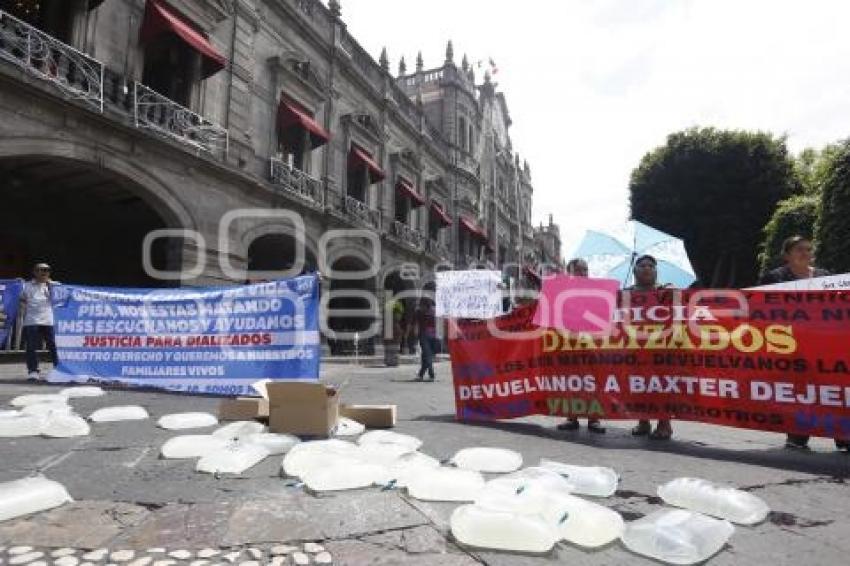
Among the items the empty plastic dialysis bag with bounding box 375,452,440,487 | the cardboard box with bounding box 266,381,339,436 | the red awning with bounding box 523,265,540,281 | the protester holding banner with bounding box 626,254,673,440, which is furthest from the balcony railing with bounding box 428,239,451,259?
the empty plastic dialysis bag with bounding box 375,452,440,487

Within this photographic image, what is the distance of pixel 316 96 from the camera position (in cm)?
1775

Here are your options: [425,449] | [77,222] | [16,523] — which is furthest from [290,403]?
[77,222]

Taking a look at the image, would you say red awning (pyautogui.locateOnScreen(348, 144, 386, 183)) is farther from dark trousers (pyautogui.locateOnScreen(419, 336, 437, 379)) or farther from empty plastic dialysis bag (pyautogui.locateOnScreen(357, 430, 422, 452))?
empty plastic dialysis bag (pyautogui.locateOnScreen(357, 430, 422, 452))

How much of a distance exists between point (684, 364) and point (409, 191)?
62.3 feet

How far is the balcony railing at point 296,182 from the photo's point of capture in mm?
15578

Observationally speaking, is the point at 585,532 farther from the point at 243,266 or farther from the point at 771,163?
the point at 771,163

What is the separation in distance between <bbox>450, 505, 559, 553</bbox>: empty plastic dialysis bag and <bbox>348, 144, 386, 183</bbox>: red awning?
18191 mm

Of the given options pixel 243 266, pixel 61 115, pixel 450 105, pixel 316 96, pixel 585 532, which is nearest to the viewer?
pixel 585 532

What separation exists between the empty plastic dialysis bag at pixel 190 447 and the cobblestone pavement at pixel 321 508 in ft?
0.26

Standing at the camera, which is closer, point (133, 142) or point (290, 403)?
point (290, 403)

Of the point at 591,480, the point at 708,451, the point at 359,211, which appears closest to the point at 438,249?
the point at 359,211

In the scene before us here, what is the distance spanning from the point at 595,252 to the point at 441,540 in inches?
292

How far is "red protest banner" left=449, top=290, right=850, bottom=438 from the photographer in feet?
14.3

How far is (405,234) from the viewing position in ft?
77.3
